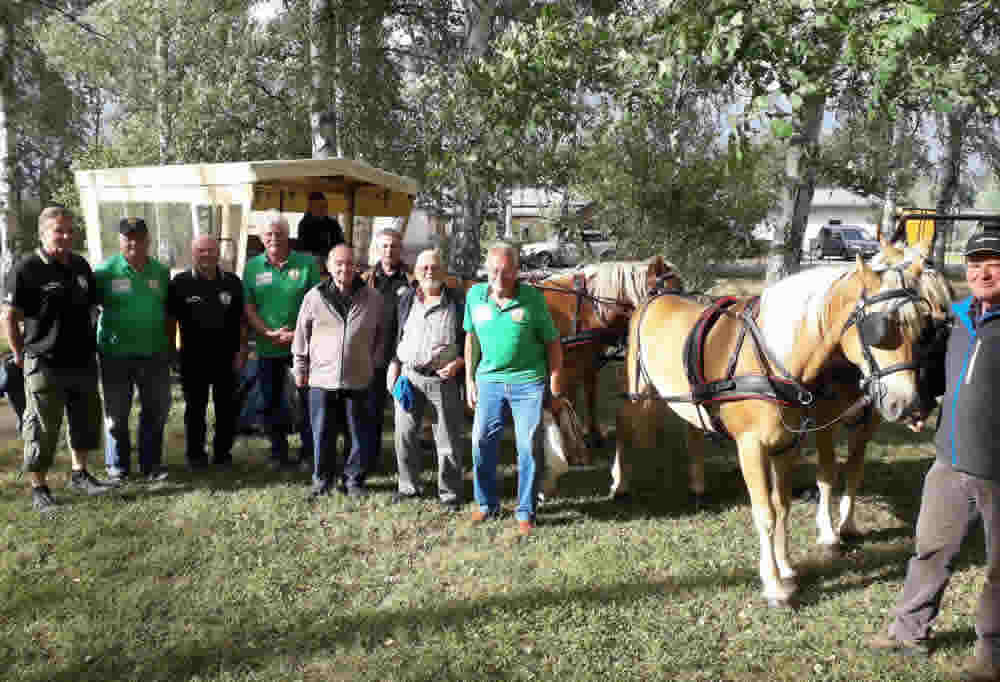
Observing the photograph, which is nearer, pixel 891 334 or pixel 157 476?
pixel 891 334

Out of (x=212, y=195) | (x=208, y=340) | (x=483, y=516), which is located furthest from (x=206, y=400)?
(x=483, y=516)

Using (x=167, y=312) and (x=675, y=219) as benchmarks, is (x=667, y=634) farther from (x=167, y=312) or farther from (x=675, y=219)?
(x=675, y=219)

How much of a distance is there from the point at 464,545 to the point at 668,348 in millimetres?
1748

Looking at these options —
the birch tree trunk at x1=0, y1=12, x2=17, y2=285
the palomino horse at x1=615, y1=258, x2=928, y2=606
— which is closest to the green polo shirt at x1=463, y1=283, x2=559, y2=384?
the palomino horse at x1=615, y1=258, x2=928, y2=606

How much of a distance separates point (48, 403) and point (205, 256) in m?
1.45

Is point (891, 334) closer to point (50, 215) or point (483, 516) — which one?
point (483, 516)

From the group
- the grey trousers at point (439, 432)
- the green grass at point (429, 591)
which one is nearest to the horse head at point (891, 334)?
the green grass at point (429, 591)

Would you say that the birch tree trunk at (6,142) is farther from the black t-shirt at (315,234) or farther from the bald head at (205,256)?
the bald head at (205,256)

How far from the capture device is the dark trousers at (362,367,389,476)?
523 cm

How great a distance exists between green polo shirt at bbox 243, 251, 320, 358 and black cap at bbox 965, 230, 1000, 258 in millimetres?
4325

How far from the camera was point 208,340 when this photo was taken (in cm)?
542

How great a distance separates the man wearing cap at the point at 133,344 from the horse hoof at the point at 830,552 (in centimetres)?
457

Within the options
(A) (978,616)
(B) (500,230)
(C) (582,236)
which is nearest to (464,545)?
(A) (978,616)

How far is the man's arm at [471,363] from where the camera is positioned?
457 cm
